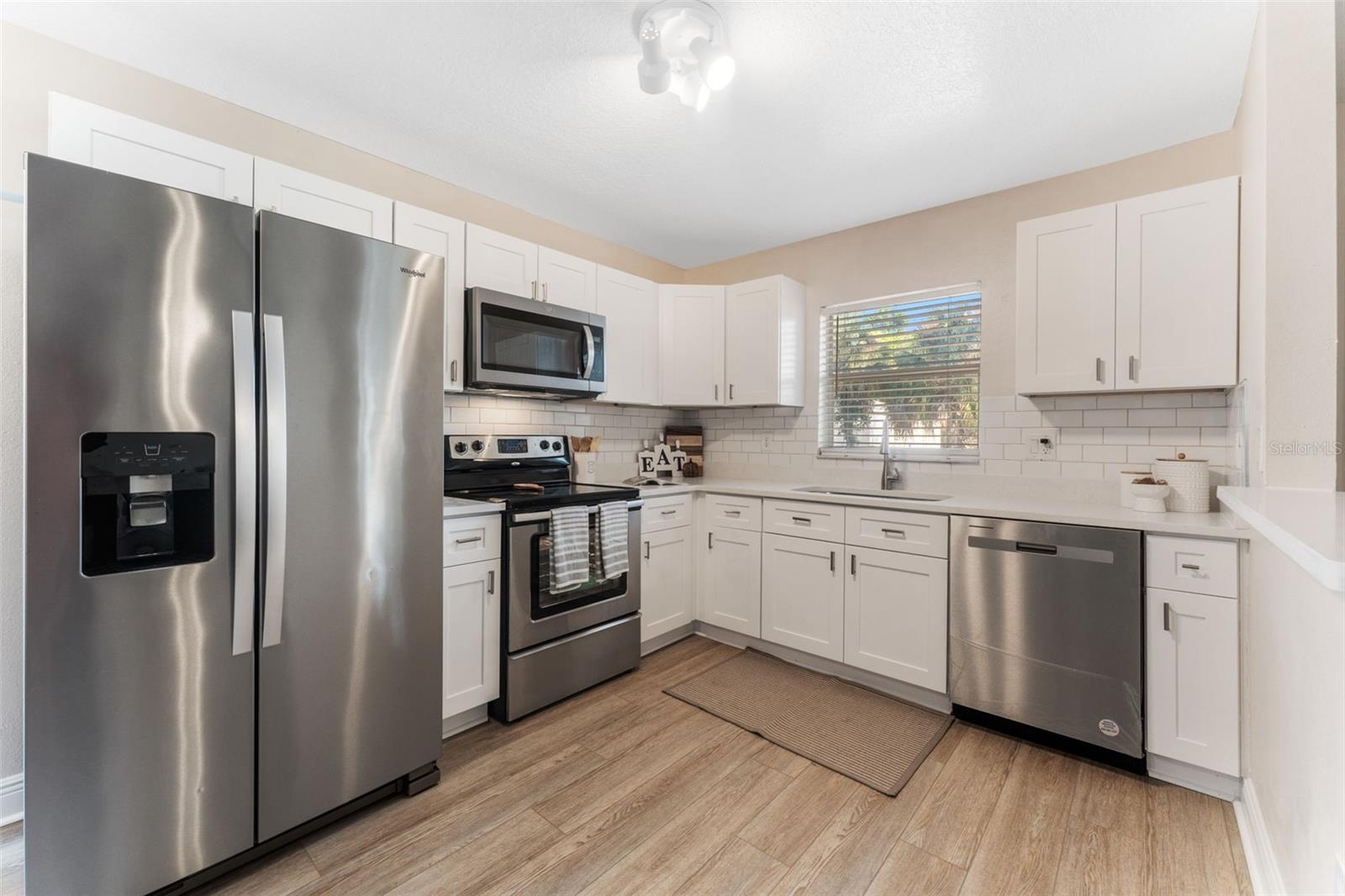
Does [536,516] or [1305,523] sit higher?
[1305,523]

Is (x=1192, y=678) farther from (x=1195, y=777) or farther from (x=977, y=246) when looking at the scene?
(x=977, y=246)

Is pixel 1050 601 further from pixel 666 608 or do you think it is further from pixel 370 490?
pixel 370 490

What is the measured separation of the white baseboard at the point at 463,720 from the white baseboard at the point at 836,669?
1492mm

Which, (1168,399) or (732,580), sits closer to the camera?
(1168,399)

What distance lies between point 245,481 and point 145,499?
0.21m

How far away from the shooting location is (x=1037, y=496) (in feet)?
9.45

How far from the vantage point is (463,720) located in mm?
2438

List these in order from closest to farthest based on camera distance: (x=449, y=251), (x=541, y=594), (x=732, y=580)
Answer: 1. (x=541, y=594)
2. (x=449, y=251)
3. (x=732, y=580)

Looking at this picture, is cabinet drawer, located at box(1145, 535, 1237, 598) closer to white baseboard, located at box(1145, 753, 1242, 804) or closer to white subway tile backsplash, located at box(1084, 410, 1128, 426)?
white baseboard, located at box(1145, 753, 1242, 804)

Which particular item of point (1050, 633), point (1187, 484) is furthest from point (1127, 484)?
point (1050, 633)

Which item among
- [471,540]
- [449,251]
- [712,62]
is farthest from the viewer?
[449,251]

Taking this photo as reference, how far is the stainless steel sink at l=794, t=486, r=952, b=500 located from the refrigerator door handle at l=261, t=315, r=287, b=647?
91.9 inches

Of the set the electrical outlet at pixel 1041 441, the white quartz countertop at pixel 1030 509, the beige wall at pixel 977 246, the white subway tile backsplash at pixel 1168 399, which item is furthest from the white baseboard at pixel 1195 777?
the beige wall at pixel 977 246

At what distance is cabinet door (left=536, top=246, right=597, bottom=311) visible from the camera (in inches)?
121
